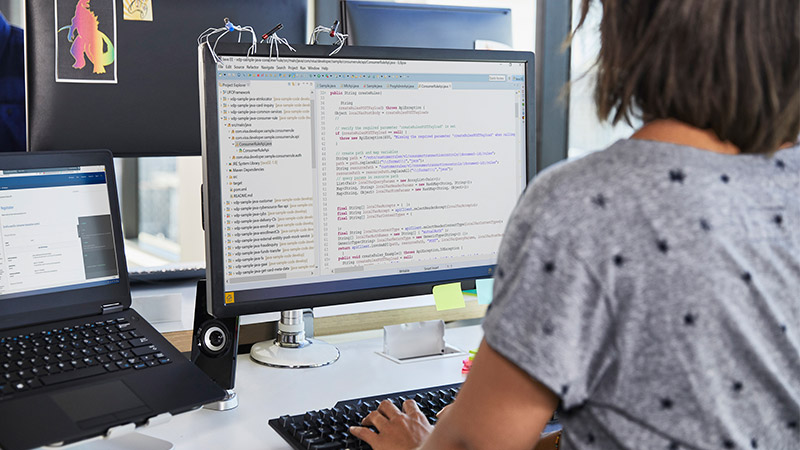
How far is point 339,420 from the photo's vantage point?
978 mm

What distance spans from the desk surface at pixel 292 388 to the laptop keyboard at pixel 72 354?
0.10 meters

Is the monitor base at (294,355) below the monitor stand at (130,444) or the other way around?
the other way around

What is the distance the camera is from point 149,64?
1324 mm

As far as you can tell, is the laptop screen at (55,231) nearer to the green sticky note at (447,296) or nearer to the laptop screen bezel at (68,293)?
the laptop screen bezel at (68,293)

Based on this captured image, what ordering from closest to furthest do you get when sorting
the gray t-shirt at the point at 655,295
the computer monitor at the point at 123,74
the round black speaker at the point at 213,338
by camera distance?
1. the gray t-shirt at the point at 655,295
2. the round black speaker at the point at 213,338
3. the computer monitor at the point at 123,74

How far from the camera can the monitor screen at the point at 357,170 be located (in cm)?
110

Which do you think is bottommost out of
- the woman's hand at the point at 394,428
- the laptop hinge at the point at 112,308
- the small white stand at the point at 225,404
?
the small white stand at the point at 225,404

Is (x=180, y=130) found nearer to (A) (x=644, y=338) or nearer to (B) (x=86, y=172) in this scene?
(B) (x=86, y=172)

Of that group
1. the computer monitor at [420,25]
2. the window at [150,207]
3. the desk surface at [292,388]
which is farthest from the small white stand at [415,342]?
the window at [150,207]

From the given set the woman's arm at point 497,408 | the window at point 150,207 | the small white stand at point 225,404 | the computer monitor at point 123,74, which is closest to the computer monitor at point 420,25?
the computer monitor at point 123,74

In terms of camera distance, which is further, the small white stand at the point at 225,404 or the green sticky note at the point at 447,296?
the green sticky note at the point at 447,296

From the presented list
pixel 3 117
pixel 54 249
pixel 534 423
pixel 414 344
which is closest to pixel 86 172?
pixel 54 249

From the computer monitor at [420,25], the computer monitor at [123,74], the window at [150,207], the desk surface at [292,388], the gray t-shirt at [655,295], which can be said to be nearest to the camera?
the gray t-shirt at [655,295]

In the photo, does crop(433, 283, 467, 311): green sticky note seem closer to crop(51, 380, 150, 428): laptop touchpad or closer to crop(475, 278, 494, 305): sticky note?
crop(475, 278, 494, 305): sticky note
